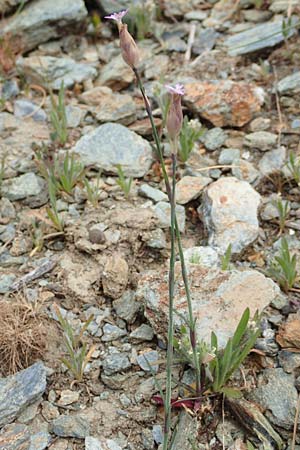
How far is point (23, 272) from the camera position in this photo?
2896 mm

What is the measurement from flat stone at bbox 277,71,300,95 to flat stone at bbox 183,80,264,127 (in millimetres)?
142

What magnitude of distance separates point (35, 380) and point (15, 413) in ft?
0.47

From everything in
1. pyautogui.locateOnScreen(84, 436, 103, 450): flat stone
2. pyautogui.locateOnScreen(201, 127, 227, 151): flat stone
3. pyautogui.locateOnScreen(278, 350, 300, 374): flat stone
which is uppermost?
pyautogui.locateOnScreen(201, 127, 227, 151): flat stone

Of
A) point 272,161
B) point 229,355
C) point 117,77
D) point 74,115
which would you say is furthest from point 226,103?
point 229,355

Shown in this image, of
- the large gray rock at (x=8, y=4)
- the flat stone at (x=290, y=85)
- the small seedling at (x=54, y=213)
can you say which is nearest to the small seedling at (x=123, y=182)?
the small seedling at (x=54, y=213)

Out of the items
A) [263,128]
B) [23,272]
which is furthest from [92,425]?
[263,128]

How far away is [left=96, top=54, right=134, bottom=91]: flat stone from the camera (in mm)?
4070

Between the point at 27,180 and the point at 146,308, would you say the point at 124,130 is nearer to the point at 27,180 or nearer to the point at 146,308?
the point at 27,180

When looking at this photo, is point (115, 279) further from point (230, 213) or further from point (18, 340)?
point (230, 213)

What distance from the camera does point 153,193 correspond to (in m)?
3.28

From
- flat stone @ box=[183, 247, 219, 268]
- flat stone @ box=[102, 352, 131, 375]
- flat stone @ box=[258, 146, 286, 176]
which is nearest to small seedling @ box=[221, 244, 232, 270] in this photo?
flat stone @ box=[183, 247, 219, 268]

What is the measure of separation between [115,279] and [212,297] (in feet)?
1.51

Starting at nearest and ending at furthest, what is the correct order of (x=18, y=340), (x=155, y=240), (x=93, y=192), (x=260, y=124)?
(x=18, y=340) < (x=155, y=240) < (x=93, y=192) < (x=260, y=124)

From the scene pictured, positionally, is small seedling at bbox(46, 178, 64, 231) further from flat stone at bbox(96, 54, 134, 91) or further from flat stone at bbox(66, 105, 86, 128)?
flat stone at bbox(96, 54, 134, 91)
